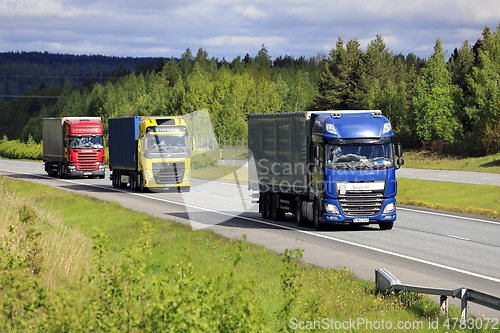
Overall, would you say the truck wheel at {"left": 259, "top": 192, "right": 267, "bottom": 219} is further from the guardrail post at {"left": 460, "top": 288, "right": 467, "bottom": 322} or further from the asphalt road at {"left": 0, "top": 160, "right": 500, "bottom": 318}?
the guardrail post at {"left": 460, "top": 288, "right": 467, "bottom": 322}

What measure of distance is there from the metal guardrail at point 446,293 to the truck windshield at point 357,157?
25.9 ft

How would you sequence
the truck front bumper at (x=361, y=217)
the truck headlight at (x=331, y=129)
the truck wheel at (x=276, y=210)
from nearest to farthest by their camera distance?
1. the truck front bumper at (x=361, y=217)
2. the truck headlight at (x=331, y=129)
3. the truck wheel at (x=276, y=210)

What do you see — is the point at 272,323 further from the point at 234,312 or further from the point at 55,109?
the point at 55,109

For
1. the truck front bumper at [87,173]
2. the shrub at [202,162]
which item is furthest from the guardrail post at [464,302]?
the shrub at [202,162]

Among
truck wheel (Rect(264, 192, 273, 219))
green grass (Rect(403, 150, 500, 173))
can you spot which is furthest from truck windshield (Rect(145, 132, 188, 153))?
green grass (Rect(403, 150, 500, 173))

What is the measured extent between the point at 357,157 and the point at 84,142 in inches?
1102

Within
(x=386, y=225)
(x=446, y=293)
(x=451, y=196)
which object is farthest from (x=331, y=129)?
(x=451, y=196)

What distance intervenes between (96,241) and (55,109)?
567 feet

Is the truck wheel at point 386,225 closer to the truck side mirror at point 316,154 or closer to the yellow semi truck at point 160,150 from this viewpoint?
→ the truck side mirror at point 316,154

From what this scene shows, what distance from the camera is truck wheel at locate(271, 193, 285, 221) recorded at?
20.7 metres

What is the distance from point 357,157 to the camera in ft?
58.1

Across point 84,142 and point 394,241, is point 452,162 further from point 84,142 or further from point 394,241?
point 394,241

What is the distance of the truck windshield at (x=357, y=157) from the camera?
17578 millimetres

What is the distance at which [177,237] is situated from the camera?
1600cm
